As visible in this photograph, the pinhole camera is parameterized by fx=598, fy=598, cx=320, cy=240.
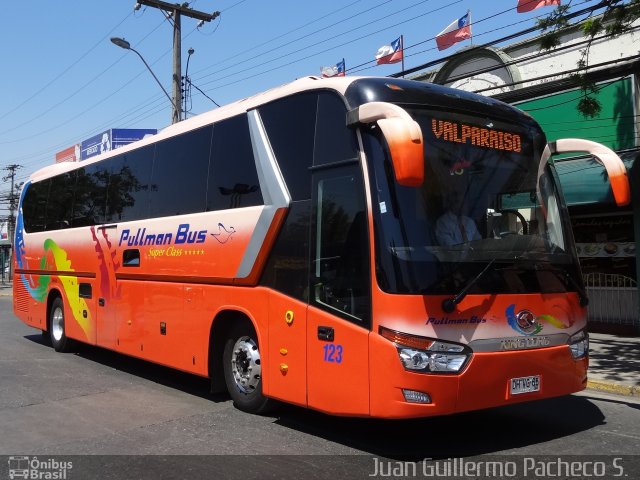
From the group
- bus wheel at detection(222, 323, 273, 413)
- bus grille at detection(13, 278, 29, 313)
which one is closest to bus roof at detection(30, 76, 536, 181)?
bus wheel at detection(222, 323, 273, 413)

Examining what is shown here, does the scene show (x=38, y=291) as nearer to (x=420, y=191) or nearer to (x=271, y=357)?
(x=271, y=357)

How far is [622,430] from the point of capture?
5988mm

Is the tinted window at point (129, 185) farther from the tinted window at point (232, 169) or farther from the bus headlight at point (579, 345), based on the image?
the bus headlight at point (579, 345)

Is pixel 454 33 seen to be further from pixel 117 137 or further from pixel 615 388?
pixel 117 137

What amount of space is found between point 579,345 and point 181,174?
204 inches

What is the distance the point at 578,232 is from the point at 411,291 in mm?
10087

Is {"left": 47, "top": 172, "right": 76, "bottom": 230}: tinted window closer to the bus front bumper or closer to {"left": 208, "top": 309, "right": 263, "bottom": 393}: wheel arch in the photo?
{"left": 208, "top": 309, "right": 263, "bottom": 393}: wheel arch

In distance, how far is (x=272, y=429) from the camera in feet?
19.7

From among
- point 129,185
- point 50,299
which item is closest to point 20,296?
point 50,299

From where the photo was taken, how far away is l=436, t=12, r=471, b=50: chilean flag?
15.5 meters

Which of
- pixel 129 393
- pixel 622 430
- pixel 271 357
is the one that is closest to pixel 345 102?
pixel 271 357

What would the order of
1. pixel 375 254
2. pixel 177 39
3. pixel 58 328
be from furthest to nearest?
pixel 177 39 → pixel 58 328 → pixel 375 254

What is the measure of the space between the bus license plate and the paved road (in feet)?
1.78

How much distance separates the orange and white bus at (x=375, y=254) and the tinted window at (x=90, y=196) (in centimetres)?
275
